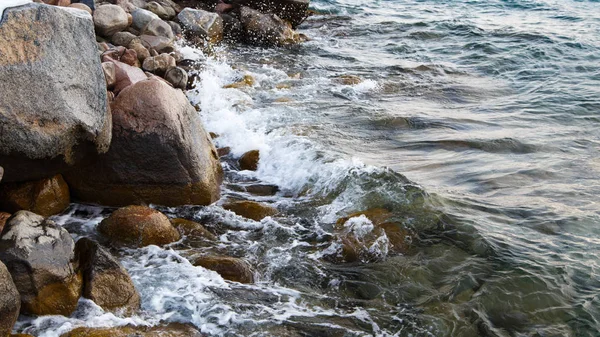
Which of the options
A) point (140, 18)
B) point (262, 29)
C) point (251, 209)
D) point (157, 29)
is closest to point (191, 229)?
point (251, 209)

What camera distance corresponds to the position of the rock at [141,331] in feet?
14.0

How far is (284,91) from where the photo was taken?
1083cm

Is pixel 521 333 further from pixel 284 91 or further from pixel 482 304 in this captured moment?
pixel 284 91

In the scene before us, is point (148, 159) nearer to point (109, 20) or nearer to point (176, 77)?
point (176, 77)

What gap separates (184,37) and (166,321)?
356 inches

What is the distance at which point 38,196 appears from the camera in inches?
231

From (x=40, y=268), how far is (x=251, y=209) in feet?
8.08

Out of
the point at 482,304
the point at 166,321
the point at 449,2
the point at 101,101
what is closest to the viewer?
the point at 166,321

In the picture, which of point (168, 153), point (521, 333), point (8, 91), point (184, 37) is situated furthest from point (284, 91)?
point (521, 333)

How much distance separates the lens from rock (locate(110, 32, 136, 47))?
1009cm

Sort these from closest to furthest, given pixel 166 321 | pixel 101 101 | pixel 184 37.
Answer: pixel 166 321 → pixel 101 101 → pixel 184 37

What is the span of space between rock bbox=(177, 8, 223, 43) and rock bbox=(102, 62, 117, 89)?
5490mm

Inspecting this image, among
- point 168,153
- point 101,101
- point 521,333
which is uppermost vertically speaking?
point 101,101

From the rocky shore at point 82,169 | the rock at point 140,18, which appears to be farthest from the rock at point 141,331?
the rock at point 140,18
